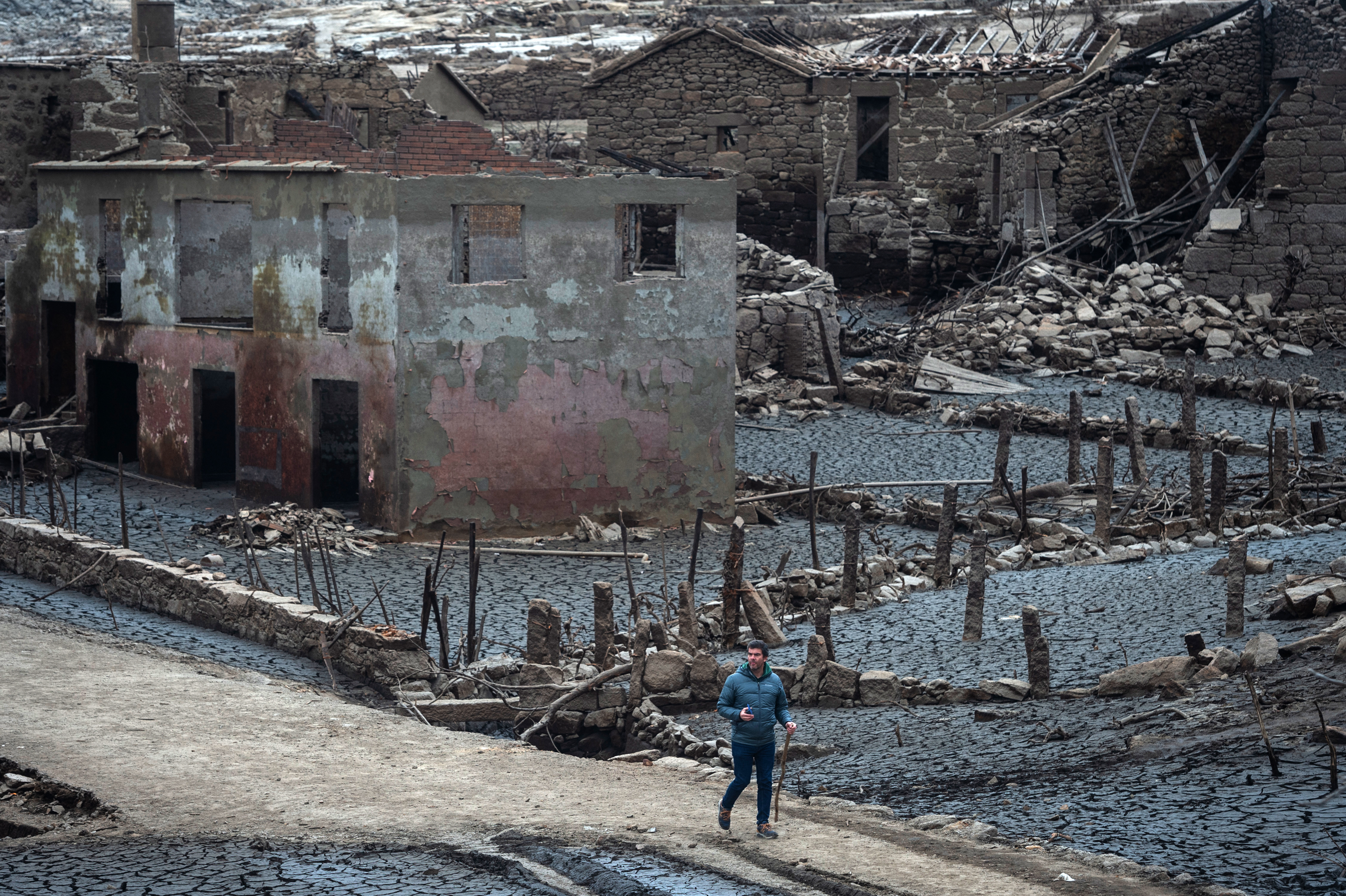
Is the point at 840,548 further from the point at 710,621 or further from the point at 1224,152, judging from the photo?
the point at 1224,152

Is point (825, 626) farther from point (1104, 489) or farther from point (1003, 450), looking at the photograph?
point (1003, 450)

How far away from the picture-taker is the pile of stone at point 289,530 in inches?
718

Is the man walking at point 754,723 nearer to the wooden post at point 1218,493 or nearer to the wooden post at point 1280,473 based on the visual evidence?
the wooden post at point 1218,493

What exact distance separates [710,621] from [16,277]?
1549 centimetres

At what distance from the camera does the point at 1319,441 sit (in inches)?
799

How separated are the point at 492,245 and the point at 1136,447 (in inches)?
327

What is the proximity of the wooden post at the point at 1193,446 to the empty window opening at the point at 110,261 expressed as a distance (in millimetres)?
15036

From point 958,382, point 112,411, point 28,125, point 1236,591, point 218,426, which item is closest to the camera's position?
point 1236,591

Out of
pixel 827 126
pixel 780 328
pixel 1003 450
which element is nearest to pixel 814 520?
pixel 1003 450

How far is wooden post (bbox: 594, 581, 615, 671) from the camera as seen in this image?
12.9 metres

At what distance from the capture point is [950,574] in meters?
15.6

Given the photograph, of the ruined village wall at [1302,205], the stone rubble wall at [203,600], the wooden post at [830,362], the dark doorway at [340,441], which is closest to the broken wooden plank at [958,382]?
the wooden post at [830,362]

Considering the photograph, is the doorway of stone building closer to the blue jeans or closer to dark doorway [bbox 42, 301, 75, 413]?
Result: dark doorway [bbox 42, 301, 75, 413]

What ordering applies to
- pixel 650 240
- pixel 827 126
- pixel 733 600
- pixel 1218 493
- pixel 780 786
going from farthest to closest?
1. pixel 827 126
2. pixel 650 240
3. pixel 1218 493
4. pixel 733 600
5. pixel 780 786
